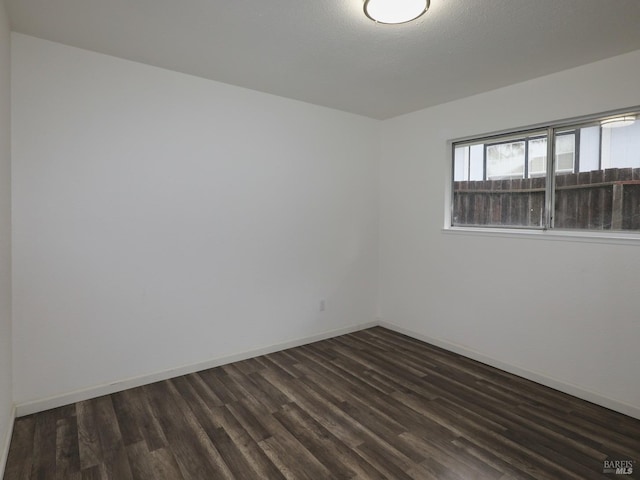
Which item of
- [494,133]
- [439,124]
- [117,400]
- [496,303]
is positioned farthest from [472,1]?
[117,400]

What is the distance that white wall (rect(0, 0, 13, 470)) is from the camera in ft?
6.74

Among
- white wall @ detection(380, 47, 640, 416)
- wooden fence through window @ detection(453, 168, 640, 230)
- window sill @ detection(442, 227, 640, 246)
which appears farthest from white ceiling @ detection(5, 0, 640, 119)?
window sill @ detection(442, 227, 640, 246)

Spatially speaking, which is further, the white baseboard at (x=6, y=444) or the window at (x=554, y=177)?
the window at (x=554, y=177)

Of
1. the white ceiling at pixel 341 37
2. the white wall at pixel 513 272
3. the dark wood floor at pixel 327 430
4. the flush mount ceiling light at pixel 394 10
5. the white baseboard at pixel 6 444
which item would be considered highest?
the white ceiling at pixel 341 37

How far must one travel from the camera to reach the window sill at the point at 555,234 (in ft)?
8.51

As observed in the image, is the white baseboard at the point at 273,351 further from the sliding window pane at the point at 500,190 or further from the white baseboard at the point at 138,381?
the sliding window pane at the point at 500,190

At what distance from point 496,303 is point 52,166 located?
3.79 metres

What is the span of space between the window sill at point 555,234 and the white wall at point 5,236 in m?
3.58

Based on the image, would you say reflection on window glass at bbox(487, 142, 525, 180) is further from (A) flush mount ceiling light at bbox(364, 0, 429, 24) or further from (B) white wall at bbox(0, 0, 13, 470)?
(B) white wall at bbox(0, 0, 13, 470)

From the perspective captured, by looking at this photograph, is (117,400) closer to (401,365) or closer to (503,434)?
(401,365)

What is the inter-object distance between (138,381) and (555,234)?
3603mm

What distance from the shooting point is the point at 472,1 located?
1.94 metres

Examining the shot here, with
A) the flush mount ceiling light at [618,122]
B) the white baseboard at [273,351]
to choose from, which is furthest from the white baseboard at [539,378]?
the flush mount ceiling light at [618,122]

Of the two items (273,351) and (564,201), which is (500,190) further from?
(273,351)
